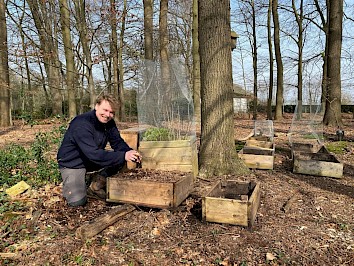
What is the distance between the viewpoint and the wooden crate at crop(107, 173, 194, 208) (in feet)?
10.3

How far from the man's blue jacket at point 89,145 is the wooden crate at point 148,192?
27 centimetres

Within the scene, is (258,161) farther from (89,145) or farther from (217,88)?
(89,145)

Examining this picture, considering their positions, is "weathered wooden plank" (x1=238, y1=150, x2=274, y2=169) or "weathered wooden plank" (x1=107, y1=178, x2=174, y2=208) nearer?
"weathered wooden plank" (x1=107, y1=178, x2=174, y2=208)

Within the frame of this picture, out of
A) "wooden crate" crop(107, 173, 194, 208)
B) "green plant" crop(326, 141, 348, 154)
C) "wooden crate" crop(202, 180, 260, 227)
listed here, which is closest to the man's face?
"wooden crate" crop(107, 173, 194, 208)

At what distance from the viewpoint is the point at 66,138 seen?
3.45 metres

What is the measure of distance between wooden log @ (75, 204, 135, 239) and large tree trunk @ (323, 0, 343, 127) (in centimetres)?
942

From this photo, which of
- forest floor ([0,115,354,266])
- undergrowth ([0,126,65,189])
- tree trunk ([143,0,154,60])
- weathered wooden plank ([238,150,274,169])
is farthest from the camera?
tree trunk ([143,0,154,60])

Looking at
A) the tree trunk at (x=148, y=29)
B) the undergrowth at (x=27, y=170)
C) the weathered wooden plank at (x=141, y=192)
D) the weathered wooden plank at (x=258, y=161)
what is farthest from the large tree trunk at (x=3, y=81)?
the weathered wooden plank at (x=258, y=161)

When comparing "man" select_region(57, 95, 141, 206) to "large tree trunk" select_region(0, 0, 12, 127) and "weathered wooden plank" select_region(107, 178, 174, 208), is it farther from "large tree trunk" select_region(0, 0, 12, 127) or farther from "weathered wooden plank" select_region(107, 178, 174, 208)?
"large tree trunk" select_region(0, 0, 12, 127)

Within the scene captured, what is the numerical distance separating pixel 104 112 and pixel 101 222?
126 centimetres

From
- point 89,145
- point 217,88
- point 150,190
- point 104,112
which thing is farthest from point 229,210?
point 217,88

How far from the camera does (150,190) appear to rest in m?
3.19

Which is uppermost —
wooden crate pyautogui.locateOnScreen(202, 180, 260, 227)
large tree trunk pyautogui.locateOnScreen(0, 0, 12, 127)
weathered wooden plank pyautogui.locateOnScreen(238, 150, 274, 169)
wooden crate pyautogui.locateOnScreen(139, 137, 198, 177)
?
large tree trunk pyautogui.locateOnScreen(0, 0, 12, 127)

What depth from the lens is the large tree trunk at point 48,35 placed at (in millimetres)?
6879
